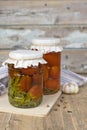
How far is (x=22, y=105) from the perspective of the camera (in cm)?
78

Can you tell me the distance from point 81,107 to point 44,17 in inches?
22.3

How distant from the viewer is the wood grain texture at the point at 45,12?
1.25 m

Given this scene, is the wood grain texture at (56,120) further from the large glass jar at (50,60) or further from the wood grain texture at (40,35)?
the wood grain texture at (40,35)

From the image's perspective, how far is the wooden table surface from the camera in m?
0.67

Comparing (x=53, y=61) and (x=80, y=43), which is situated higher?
(x=53, y=61)

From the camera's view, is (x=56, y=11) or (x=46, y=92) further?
(x=56, y=11)

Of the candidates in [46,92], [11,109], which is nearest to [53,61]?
[46,92]

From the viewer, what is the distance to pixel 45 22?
4.15 ft

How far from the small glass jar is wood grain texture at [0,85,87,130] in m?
0.05

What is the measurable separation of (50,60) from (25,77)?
0.53ft

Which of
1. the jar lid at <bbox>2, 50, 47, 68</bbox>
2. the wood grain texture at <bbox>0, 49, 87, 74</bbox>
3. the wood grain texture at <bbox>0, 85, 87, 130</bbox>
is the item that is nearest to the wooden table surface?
the wood grain texture at <bbox>0, 85, 87, 130</bbox>

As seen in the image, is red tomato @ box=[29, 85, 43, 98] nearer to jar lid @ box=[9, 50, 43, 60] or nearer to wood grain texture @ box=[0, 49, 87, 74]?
jar lid @ box=[9, 50, 43, 60]

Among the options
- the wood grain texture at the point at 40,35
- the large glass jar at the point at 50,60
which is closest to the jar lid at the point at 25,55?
the large glass jar at the point at 50,60

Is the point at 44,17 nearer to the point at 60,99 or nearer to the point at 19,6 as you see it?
the point at 19,6
